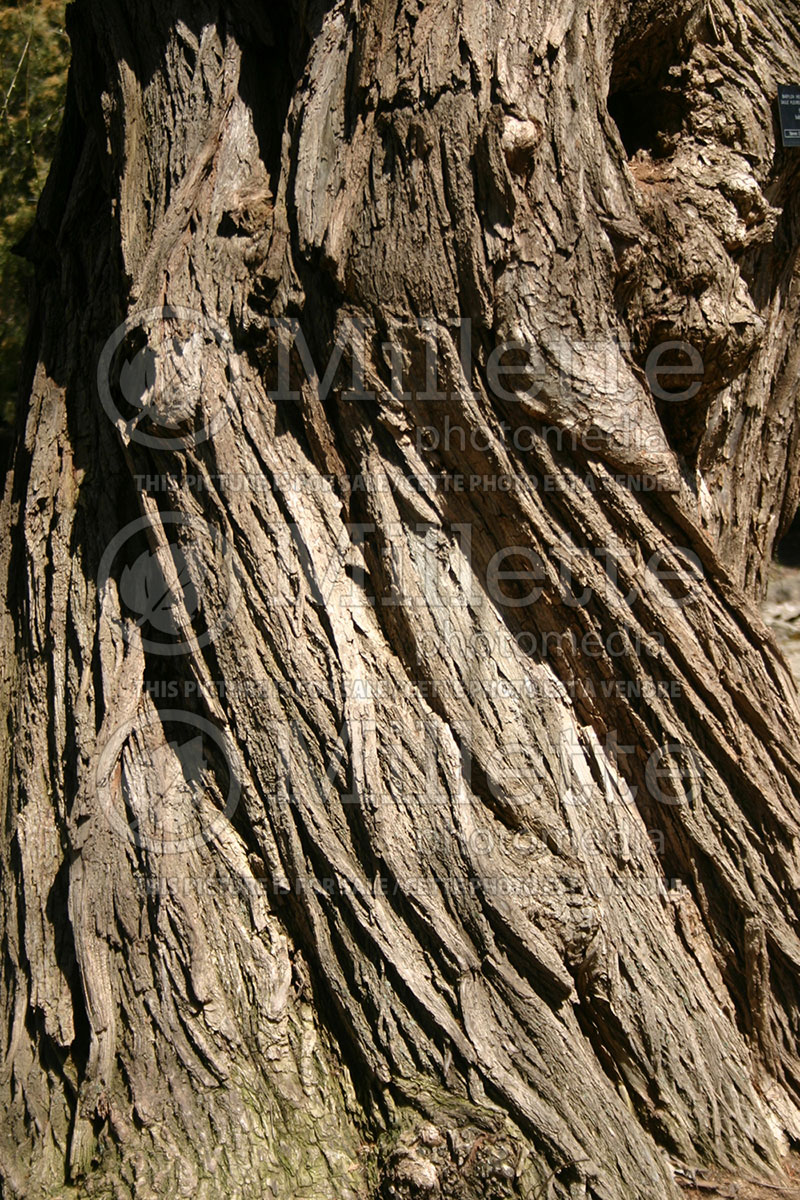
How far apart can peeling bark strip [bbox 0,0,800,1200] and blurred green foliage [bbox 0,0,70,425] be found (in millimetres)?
2603

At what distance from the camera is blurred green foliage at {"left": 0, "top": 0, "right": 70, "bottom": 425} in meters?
5.79

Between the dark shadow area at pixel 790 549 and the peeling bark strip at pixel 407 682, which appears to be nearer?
the peeling bark strip at pixel 407 682

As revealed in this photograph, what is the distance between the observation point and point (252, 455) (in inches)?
124

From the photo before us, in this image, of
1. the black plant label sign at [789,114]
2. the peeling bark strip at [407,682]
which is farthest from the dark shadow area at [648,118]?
the black plant label sign at [789,114]

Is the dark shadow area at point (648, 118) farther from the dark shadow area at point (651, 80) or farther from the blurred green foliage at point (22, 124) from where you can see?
the blurred green foliage at point (22, 124)

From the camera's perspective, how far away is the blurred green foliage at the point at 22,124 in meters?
5.79

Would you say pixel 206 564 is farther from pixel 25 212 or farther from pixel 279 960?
pixel 25 212

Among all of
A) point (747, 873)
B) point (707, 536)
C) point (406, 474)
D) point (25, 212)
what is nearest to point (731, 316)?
point (707, 536)

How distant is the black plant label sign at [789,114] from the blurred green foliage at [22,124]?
3978 millimetres

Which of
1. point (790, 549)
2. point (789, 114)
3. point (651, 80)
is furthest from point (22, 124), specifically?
point (790, 549)

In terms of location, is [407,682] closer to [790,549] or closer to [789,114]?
[789,114]

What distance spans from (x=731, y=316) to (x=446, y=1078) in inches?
94.6

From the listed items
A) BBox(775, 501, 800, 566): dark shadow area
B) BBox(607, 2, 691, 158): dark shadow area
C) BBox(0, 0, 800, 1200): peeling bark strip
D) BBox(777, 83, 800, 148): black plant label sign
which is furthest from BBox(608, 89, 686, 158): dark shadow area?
BBox(775, 501, 800, 566): dark shadow area

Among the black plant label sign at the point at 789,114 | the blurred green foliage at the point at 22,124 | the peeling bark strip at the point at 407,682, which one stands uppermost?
the blurred green foliage at the point at 22,124
